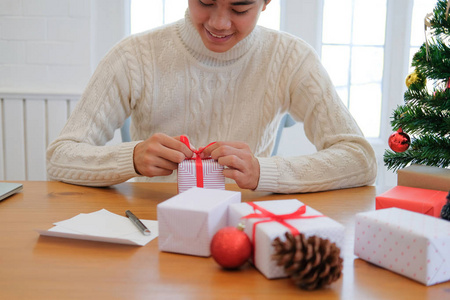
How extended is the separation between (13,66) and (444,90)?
6.97 feet

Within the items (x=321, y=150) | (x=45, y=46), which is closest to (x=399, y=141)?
(x=321, y=150)

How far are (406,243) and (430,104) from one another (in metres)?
0.43

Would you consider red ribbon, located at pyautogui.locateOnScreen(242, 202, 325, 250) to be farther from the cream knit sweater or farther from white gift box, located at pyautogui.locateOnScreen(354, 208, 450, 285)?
the cream knit sweater

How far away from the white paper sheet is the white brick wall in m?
1.69

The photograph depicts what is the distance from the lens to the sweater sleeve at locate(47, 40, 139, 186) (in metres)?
1.11

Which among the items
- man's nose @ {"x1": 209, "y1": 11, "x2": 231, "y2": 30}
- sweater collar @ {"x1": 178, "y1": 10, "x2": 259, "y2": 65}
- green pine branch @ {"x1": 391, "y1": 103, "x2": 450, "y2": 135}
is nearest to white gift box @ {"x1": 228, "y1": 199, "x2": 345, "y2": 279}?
green pine branch @ {"x1": 391, "y1": 103, "x2": 450, "y2": 135}

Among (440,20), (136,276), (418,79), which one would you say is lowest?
(136,276)

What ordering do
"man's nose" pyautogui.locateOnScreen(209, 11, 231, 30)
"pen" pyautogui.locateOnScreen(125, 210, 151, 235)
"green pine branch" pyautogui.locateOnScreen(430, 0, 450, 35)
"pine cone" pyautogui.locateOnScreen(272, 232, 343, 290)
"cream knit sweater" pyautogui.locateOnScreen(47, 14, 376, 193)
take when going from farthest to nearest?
1. "cream knit sweater" pyautogui.locateOnScreen(47, 14, 376, 193)
2. "man's nose" pyautogui.locateOnScreen(209, 11, 231, 30)
3. "green pine branch" pyautogui.locateOnScreen(430, 0, 450, 35)
4. "pen" pyautogui.locateOnScreen(125, 210, 151, 235)
5. "pine cone" pyautogui.locateOnScreen(272, 232, 343, 290)

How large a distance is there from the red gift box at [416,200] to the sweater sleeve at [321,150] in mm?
281

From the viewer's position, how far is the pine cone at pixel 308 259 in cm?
53

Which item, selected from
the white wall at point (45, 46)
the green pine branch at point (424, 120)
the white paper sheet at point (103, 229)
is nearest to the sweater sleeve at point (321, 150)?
the green pine branch at point (424, 120)

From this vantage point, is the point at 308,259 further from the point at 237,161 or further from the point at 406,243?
the point at 237,161

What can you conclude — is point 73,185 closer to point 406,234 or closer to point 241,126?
point 241,126

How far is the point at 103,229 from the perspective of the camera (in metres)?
0.75
